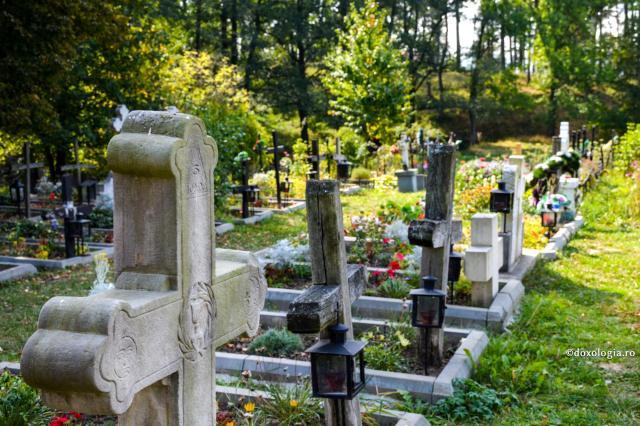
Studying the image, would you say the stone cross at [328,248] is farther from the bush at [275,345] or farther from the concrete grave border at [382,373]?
the bush at [275,345]

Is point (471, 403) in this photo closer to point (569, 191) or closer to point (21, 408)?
point (21, 408)

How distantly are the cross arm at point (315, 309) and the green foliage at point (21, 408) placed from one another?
2.21 meters

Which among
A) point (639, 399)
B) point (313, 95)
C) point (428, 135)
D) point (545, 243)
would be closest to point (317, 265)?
point (639, 399)

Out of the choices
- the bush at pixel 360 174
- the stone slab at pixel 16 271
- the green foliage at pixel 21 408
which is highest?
the bush at pixel 360 174

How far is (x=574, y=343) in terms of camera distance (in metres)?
6.91

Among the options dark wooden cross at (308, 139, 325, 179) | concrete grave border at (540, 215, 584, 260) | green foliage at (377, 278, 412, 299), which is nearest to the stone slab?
green foliage at (377, 278, 412, 299)

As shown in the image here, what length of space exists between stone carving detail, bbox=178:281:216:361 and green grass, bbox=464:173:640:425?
2.90 metres

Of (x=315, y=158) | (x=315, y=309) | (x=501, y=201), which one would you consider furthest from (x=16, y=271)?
(x=315, y=158)

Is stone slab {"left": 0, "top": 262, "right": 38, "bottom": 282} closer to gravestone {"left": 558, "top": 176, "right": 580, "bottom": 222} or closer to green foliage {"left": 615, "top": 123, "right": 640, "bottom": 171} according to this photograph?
gravestone {"left": 558, "top": 176, "right": 580, "bottom": 222}

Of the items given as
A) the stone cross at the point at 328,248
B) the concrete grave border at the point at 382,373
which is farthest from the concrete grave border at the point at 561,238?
the stone cross at the point at 328,248

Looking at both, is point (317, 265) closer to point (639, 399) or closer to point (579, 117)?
point (639, 399)

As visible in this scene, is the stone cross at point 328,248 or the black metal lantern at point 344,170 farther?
the black metal lantern at point 344,170

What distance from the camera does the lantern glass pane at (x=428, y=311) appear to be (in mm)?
5855

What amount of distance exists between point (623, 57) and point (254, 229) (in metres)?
33.5
